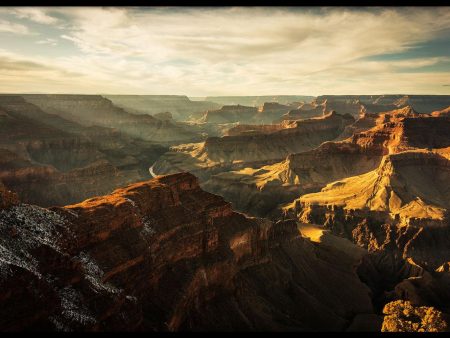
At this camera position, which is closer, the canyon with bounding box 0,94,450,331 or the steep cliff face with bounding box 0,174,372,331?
the steep cliff face with bounding box 0,174,372,331

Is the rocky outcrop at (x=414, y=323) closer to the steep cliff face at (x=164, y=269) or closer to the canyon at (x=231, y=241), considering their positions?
the canyon at (x=231, y=241)

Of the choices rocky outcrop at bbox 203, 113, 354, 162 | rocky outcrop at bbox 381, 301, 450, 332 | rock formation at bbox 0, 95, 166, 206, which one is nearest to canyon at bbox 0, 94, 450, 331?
rocky outcrop at bbox 381, 301, 450, 332

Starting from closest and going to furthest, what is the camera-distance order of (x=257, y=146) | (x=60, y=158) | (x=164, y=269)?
1. (x=164, y=269)
2. (x=60, y=158)
3. (x=257, y=146)

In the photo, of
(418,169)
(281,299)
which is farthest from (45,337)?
(418,169)

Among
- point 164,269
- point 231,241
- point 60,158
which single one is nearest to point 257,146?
Answer: point 60,158

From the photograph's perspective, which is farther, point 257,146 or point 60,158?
point 257,146

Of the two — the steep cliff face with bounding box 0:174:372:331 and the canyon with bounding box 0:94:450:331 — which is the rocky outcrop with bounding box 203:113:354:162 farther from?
the steep cliff face with bounding box 0:174:372:331

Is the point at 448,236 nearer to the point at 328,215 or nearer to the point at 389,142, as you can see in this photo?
the point at 328,215

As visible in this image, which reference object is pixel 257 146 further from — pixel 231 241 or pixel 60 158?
pixel 231 241
